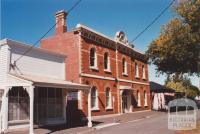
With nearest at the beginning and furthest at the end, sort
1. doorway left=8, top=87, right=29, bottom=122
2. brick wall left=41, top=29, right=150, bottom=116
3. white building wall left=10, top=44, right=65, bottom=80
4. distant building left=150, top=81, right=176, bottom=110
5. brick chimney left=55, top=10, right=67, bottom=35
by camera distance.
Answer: doorway left=8, top=87, right=29, bottom=122, white building wall left=10, top=44, right=65, bottom=80, brick wall left=41, top=29, right=150, bottom=116, brick chimney left=55, top=10, right=67, bottom=35, distant building left=150, top=81, right=176, bottom=110

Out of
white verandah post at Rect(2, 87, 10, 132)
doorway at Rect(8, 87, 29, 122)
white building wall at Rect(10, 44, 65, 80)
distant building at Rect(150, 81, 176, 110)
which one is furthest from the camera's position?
distant building at Rect(150, 81, 176, 110)

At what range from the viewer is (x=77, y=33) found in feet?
85.1

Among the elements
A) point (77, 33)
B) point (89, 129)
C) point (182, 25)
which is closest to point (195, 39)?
point (182, 25)

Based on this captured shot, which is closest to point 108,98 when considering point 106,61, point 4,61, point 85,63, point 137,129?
point 106,61

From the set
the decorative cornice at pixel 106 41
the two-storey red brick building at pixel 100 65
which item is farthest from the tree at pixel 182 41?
the two-storey red brick building at pixel 100 65

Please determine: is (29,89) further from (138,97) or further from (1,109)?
(138,97)

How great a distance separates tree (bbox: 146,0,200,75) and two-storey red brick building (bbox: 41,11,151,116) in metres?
3.90

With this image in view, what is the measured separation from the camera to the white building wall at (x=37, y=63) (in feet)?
61.6

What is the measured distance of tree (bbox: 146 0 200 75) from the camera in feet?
88.8

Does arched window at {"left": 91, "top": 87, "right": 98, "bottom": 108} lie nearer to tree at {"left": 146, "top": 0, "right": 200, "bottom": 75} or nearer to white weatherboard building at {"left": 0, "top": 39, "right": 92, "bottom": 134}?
white weatherboard building at {"left": 0, "top": 39, "right": 92, "bottom": 134}

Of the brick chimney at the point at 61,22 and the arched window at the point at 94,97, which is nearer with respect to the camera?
the arched window at the point at 94,97

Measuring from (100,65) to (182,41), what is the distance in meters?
8.07

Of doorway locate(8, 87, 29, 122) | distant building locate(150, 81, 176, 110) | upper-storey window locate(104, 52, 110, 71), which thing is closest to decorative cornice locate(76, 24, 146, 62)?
upper-storey window locate(104, 52, 110, 71)

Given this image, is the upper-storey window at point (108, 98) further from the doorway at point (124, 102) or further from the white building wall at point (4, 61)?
the white building wall at point (4, 61)
